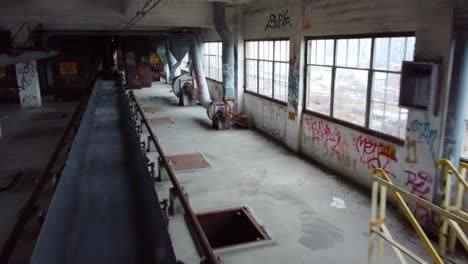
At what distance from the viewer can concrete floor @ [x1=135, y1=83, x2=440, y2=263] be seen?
505cm

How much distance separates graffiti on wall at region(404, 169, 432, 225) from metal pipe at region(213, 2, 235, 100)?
7.74 meters

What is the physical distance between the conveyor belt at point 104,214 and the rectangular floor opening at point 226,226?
137cm

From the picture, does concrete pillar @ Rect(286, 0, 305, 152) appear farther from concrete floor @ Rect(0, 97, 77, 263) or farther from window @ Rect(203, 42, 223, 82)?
window @ Rect(203, 42, 223, 82)

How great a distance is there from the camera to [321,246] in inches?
204

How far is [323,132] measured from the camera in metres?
8.30

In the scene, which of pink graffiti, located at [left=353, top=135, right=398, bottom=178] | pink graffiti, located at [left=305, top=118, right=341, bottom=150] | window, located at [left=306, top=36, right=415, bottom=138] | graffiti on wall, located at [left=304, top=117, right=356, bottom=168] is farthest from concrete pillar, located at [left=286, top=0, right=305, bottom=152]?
pink graffiti, located at [left=353, top=135, right=398, bottom=178]

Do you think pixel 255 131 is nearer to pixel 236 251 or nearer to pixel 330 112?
pixel 330 112

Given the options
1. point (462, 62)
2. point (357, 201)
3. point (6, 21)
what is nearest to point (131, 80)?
point (6, 21)

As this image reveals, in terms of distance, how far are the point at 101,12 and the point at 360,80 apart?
849 cm

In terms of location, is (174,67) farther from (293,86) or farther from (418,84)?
(418,84)

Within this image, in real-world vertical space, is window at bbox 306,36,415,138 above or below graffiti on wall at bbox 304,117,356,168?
above

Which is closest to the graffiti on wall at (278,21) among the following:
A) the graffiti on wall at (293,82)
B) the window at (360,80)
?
the graffiti on wall at (293,82)

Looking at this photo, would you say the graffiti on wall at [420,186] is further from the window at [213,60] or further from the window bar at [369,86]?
the window at [213,60]

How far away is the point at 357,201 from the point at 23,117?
13.2 metres
